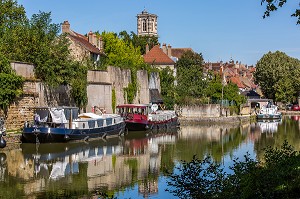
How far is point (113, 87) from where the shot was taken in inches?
1768

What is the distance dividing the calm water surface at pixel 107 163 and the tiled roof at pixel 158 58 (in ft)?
102

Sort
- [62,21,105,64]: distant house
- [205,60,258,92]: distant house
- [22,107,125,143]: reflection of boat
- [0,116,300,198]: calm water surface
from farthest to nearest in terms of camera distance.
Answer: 1. [205,60,258,92]: distant house
2. [62,21,105,64]: distant house
3. [22,107,125,143]: reflection of boat
4. [0,116,300,198]: calm water surface

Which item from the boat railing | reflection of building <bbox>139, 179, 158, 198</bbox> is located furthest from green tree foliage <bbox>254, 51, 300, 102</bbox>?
reflection of building <bbox>139, 179, 158, 198</bbox>

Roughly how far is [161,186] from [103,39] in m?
42.5

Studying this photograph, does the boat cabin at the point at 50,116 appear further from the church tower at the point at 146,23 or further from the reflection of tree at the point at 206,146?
the church tower at the point at 146,23

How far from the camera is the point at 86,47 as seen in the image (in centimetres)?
5025

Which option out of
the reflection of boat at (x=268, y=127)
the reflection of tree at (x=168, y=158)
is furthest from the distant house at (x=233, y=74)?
the reflection of tree at (x=168, y=158)

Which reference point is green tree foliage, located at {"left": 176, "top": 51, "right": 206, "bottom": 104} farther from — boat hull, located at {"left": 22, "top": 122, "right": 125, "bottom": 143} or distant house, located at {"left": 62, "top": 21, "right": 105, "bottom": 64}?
boat hull, located at {"left": 22, "top": 122, "right": 125, "bottom": 143}

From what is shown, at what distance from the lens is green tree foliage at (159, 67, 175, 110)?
190 feet

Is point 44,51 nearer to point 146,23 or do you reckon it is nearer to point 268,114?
point 268,114

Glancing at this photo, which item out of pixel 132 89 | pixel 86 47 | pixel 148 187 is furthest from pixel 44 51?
pixel 148 187

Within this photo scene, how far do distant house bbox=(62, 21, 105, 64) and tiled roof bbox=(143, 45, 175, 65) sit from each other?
12921 mm

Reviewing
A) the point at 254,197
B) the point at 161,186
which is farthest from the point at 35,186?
the point at 254,197

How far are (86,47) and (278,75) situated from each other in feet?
146
